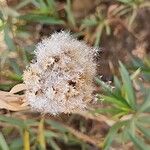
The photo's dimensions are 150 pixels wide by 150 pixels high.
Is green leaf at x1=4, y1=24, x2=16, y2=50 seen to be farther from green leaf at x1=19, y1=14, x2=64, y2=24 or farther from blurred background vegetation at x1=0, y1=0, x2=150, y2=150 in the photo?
green leaf at x1=19, y1=14, x2=64, y2=24

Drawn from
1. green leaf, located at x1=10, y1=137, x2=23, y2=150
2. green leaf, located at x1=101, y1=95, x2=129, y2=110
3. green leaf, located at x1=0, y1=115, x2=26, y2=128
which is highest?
green leaf, located at x1=101, y1=95, x2=129, y2=110

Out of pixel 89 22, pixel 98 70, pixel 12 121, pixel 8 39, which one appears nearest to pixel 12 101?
pixel 12 121

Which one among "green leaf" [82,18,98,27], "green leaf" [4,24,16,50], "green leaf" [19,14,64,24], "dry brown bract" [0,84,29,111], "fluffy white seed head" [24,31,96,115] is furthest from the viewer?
"green leaf" [82,18,98,27]

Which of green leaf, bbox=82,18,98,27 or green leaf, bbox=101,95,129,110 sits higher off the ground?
green leaf, bbox=82,18,98,27

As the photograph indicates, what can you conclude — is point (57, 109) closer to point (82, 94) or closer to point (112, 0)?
point (82, 94)

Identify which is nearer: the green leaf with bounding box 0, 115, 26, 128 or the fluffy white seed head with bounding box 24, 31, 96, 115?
the fluffy white seed head with bounding box 24, 31, 96, 115

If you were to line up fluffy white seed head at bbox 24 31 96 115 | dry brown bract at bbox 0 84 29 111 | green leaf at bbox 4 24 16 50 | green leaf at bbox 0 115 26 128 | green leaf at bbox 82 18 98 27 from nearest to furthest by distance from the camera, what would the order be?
fluffy white seed head at bbox 24 31 96 115, dry brown bract at bbox 0 84 29 111, green leaf at bbox 0 115 26 128, green leaf at bbox 4 24 16 50, green leaf at bbox 82 18 98 27

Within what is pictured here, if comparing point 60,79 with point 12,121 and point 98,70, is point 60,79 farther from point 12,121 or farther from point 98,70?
point 98,70

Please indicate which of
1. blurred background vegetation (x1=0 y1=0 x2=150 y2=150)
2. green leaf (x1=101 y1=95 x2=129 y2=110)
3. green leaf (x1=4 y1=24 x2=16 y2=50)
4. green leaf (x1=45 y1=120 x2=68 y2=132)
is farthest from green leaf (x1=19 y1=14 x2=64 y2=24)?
green leaf (x1=101 y1=95 x2=129 y2=110)
